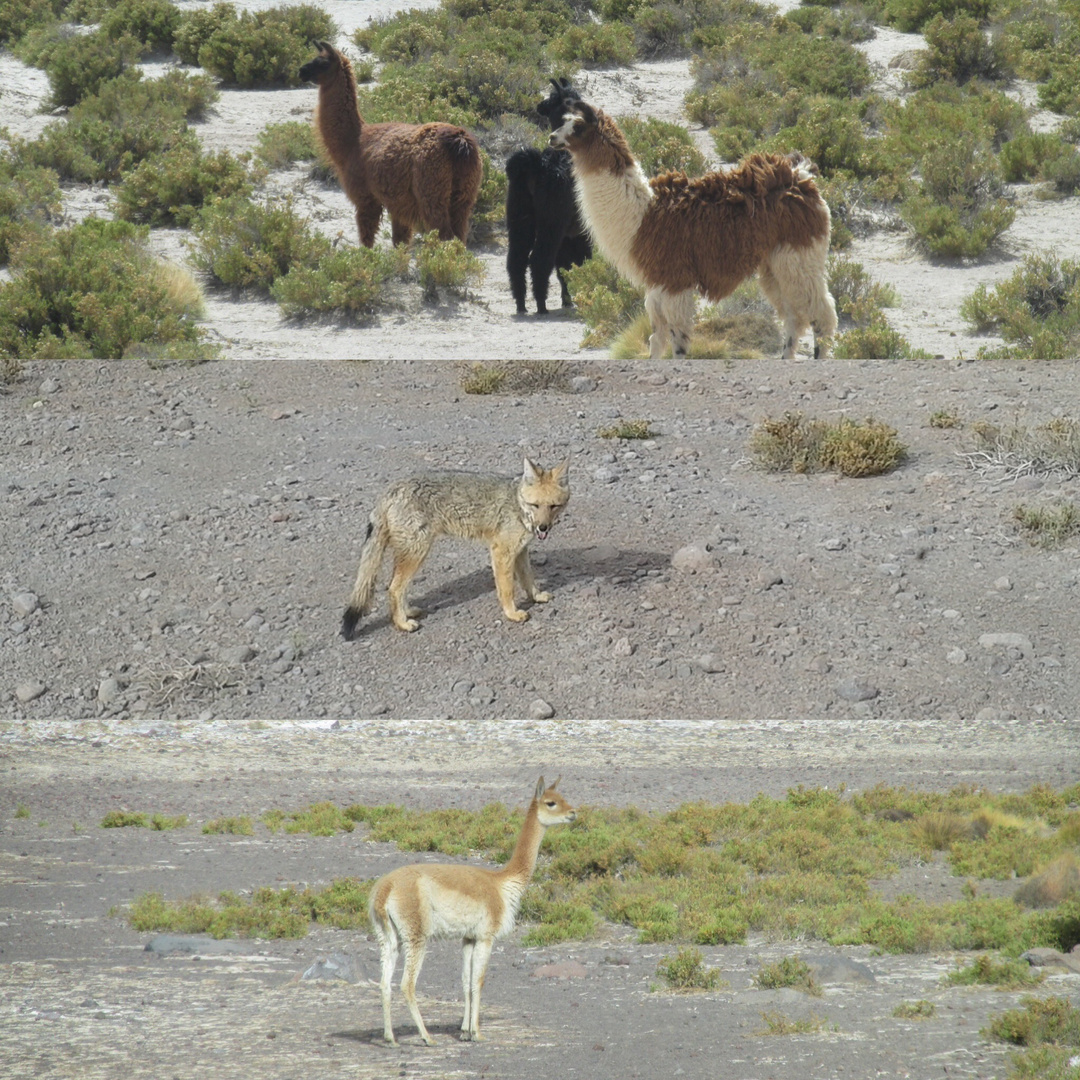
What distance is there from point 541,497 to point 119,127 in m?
17.1

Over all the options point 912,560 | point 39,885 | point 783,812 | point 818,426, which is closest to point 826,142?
point 818,426

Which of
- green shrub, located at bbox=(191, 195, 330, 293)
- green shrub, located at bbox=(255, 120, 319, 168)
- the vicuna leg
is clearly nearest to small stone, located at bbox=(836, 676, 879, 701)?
the vicuna leg

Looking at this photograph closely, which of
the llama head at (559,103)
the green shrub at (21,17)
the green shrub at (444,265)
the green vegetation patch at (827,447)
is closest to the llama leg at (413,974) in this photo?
the green vegetation patch at (827,447)

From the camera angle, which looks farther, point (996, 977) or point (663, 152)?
point (663, 152)

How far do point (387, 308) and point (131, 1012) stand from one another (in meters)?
11.7

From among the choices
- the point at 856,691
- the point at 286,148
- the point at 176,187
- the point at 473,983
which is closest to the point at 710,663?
the point at 856,691

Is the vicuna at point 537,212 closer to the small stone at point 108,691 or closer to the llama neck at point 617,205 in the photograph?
the llama neck at point 617,205

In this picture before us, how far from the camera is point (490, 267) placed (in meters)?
17.4

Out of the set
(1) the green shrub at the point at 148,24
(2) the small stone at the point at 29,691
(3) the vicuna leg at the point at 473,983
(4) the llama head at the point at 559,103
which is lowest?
(2) the small stone at the point at 29,691

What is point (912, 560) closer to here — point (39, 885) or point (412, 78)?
point (39, 885)

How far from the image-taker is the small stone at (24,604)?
9.05m

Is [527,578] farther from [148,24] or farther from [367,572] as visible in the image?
[148,24]

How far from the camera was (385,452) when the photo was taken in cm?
1105

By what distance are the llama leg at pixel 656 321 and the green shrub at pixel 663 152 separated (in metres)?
7.90
